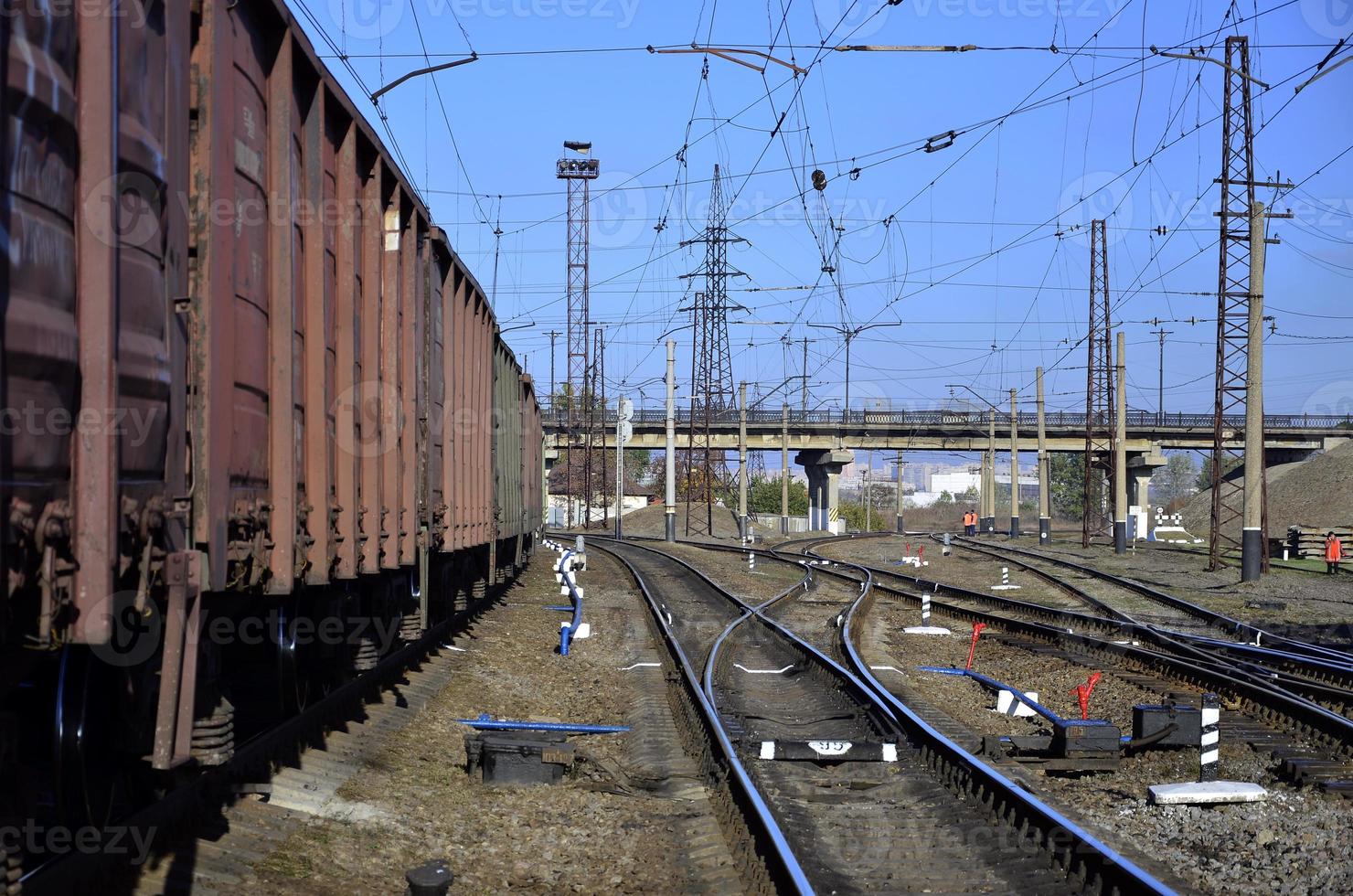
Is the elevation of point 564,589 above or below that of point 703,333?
below

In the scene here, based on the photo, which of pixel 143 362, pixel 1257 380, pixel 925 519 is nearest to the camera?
pixel 143 362

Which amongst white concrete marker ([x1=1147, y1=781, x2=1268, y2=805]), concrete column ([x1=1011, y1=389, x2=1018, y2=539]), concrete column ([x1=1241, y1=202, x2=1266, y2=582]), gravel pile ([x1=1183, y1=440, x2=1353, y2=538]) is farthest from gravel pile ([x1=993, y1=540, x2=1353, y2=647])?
gravel pile ([x1=1183, y1=440, x2=1353, y2=538])

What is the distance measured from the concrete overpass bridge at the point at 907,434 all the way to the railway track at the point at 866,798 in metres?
65.8

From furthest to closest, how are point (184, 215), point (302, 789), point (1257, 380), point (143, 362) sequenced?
point (1257, 380) < point (302, 789) < point (184, 215) < point (143, 362)

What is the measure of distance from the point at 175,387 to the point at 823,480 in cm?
7983

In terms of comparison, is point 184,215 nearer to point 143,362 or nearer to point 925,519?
point 143,362

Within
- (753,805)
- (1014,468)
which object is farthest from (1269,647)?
(1014,468)

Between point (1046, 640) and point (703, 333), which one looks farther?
point (703, 333)

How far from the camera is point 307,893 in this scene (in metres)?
5.98

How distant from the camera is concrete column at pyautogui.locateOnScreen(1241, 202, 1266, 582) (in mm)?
27016

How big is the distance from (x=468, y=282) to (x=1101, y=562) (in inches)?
1103

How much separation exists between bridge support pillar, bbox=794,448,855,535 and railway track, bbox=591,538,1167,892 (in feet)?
214

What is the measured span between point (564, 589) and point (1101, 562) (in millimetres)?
20931

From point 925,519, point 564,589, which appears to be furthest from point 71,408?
point 925,519
